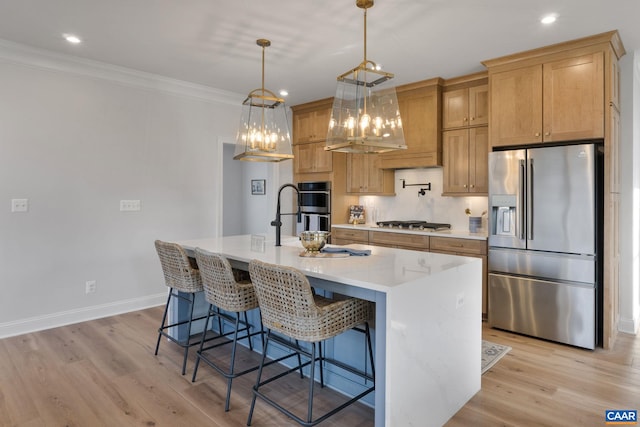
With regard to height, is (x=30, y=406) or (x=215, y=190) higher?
(x=215, y=190)

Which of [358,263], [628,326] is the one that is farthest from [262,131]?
[628,326]

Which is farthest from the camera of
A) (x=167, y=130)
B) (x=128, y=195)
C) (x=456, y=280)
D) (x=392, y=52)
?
(x=167, y=130)

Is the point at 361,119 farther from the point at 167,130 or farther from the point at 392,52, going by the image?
the point at 167,130

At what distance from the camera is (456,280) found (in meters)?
2.18

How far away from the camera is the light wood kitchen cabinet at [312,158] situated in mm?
5301

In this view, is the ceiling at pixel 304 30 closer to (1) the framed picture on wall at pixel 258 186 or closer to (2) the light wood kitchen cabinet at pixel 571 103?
(2) the light wood kitchen cabinet at pixel 571 103

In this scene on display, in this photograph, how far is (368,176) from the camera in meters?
5.12

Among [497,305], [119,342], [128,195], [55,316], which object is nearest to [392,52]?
[497,305]

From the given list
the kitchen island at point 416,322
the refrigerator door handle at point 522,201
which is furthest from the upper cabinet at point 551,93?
the kitchen island at point 416,322

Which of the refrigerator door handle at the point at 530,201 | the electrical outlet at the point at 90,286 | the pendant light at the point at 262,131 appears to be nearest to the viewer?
the pendant light at the point at 262,131

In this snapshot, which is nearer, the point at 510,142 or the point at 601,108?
the point at 601,108

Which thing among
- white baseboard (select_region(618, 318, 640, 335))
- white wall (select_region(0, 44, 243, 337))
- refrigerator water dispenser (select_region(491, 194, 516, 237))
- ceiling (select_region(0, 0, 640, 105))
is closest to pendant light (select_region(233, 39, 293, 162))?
ceiling (select_region(0, 0, 640, 105))

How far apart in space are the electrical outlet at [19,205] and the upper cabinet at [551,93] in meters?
4.45

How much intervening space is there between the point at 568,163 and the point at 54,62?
15.6ft
